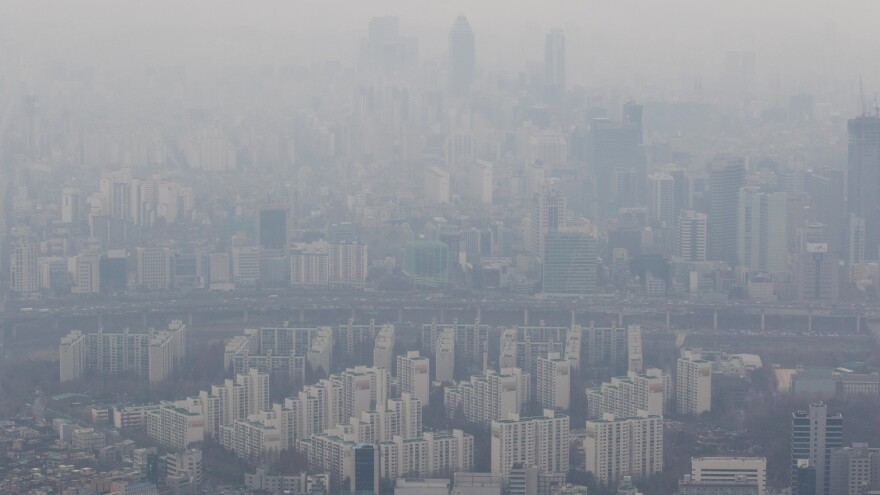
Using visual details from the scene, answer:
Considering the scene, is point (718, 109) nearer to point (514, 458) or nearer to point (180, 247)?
point (180, 247)

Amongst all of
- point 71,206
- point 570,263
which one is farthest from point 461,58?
point 71,206

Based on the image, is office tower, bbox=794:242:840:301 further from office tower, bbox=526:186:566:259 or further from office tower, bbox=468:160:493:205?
→ office tower, bbox=468:160:493:205

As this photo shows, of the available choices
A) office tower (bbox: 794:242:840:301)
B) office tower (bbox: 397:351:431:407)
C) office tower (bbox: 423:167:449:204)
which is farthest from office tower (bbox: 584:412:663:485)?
office tower (bbox: 423:167:449:204)

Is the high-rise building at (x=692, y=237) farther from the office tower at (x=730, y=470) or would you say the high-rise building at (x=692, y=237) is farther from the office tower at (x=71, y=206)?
the office tower at (x=730, y=470)

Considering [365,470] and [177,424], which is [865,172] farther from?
[365,470]

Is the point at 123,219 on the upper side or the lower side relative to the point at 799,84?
lower

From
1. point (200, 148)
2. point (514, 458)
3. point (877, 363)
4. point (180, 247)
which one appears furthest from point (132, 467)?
point (200, 148)
